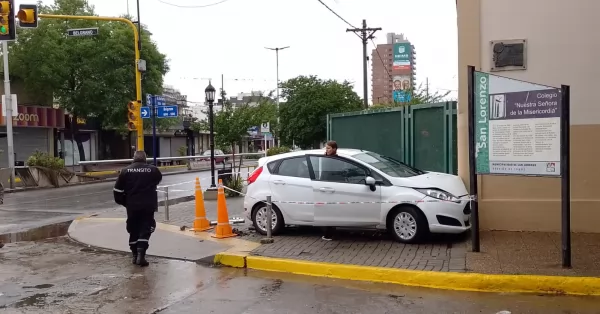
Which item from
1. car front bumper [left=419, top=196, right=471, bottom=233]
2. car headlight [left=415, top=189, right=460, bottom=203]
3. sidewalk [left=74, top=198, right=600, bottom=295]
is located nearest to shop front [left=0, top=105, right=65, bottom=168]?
sidewalk [left=74, top=198, right=600, bottom=295]

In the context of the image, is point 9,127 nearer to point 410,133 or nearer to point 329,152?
point 410,133

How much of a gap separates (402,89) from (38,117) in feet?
81.0

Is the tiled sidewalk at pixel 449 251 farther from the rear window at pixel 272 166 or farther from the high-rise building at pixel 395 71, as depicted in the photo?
the high-rise building at pixel 395 71

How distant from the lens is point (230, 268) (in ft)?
27.2

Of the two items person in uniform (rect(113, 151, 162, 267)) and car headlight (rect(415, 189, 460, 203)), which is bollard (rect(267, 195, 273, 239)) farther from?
car headlight (rect(415, 189, 460, 203))

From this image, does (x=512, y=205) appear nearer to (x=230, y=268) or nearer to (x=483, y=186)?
(x=483, y=186)

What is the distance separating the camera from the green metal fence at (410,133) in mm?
11992

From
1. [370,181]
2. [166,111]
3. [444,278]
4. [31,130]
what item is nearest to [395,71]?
[31,130]

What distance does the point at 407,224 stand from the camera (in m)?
8.75

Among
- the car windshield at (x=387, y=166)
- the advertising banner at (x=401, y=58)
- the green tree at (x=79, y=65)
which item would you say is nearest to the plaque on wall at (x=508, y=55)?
the car windshield at (x=387, y=166)

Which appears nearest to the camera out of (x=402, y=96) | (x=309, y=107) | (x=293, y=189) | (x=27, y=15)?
(x=293, y=189)

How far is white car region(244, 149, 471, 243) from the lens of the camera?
8.58 metres

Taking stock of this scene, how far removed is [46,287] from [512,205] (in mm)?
7342

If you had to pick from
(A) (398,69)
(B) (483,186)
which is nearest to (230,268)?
(B) (483,186)
